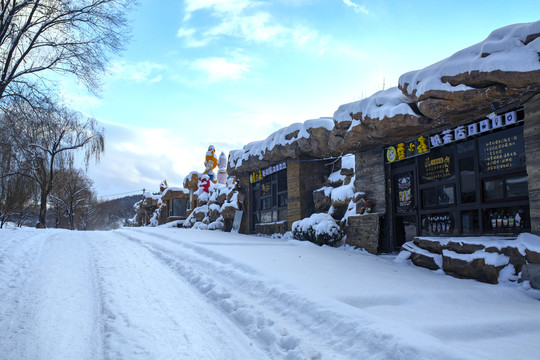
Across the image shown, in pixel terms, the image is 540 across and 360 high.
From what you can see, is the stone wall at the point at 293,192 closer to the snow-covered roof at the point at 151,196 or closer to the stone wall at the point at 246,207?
the stone wall at the point at 246,207

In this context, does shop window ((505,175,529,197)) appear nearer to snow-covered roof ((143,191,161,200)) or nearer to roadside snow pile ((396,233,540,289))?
roadside snow pile ((396,233,540,289))

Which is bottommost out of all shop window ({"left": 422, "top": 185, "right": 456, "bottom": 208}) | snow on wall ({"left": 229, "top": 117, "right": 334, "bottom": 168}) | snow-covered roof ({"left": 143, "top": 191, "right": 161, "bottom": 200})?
shop window ({"left": 422, "top": 185, "right": 456, "bottom": 208})

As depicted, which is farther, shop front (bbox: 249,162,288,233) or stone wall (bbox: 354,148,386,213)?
shop front (bbox: 249,162,288,233)

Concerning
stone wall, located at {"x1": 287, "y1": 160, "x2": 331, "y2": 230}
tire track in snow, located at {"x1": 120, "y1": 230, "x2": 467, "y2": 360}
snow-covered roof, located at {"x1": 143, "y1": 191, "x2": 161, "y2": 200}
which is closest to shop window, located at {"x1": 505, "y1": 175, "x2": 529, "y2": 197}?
tire track in snow, located at {"x1": 120, "y1": 230, "x2": 467, "y2": 360}

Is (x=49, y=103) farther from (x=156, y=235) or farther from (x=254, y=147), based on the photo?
(x=254, y=147)

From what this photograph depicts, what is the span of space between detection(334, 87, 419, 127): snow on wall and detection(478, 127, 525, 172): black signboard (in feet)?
4.49

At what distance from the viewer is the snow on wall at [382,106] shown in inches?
304

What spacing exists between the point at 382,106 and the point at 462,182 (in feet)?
7.34

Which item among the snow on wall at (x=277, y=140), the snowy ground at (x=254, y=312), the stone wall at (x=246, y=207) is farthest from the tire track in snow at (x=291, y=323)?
the stone wall at (x=246, y=207)

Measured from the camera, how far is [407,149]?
879 centimetres

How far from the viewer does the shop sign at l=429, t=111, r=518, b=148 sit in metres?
6.52

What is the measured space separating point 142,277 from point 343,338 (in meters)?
3.82

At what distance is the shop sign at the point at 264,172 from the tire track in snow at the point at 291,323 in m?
7.50

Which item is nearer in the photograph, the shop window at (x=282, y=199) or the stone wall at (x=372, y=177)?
the stone wall at (x=372, y=177)
